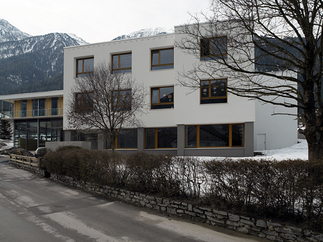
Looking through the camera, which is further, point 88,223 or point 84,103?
point 84,103

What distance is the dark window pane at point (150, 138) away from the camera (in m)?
20.4

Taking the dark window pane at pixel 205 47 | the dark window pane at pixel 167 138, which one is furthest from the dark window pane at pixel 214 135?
the dark window pane at pixel 205 47

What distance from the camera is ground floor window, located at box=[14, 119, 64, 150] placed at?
30.4 meters

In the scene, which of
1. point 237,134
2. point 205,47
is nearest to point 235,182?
point 205,47

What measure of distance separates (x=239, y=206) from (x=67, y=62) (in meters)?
21.5

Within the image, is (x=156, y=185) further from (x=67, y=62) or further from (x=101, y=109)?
(x=67, y=62)

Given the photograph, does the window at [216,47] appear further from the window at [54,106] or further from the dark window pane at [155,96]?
the window at [54,106]

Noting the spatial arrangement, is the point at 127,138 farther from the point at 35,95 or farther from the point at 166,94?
the point at 35,95

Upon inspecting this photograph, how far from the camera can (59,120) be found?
30.3 meters

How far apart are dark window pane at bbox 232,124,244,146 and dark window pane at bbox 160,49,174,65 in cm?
702

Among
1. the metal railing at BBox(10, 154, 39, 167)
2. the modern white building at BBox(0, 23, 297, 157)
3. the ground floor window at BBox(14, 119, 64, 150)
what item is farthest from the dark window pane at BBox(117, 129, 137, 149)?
the ground floor window at BBox(14, 119, 64, 150)

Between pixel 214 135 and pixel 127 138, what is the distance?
702 cm

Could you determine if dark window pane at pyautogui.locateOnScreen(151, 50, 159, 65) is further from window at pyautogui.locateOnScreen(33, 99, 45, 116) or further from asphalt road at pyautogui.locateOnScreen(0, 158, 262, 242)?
window at pyautogui.locateOnScreen(33, 99, 45, 116)

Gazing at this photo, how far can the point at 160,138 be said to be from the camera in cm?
2028
